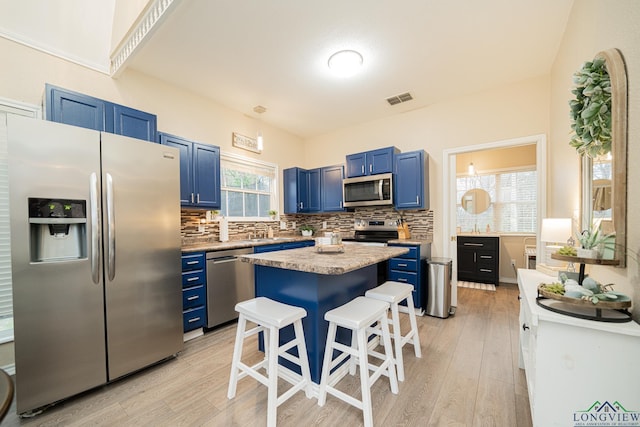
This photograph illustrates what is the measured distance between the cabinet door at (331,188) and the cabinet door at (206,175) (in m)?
1.88

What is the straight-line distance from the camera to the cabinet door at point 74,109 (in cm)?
206

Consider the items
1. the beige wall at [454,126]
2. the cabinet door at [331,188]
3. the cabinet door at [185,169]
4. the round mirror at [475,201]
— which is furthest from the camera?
the round mirror at [475,201]

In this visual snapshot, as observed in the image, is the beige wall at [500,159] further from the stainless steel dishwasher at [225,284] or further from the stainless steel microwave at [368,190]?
the stainless steel dishwasher at [225,284]

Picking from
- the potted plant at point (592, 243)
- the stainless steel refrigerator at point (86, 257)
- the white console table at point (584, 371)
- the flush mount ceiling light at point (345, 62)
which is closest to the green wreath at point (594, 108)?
the potted plant at point (592, 243)

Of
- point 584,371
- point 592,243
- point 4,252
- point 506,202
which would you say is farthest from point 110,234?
point 506,202

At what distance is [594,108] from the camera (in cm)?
127

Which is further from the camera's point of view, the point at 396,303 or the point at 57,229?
the point at 396,303

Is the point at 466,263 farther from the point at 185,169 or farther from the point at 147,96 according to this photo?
the point at 147,96

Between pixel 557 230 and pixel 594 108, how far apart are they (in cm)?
93

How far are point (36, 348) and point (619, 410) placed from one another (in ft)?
9.77

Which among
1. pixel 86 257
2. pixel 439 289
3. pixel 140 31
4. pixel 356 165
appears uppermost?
pixel 140 31

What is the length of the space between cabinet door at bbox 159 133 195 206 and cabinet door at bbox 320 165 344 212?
2.21m

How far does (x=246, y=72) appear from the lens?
286 cm

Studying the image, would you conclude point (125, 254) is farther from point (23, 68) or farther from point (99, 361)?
point (23, 68)
